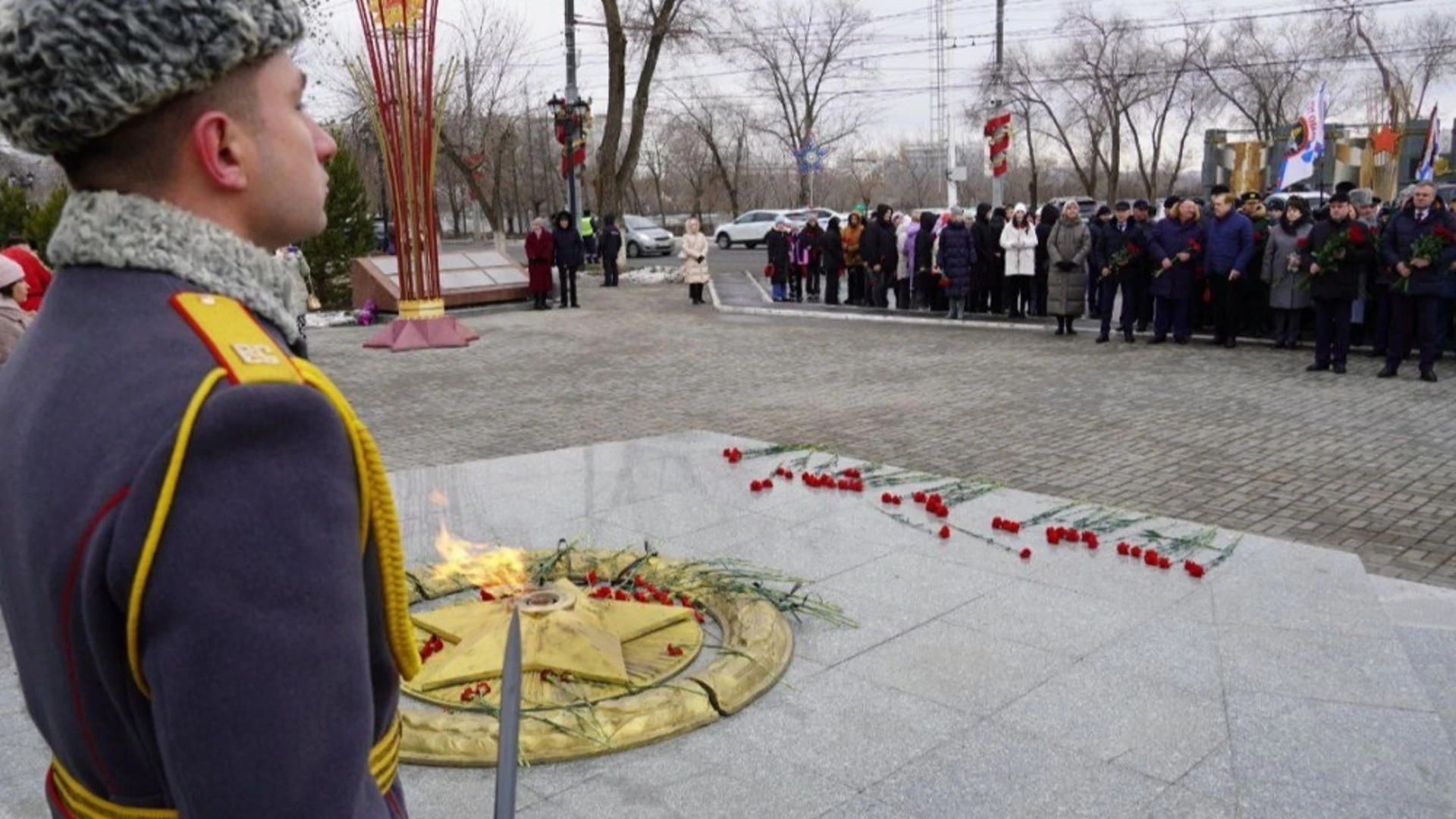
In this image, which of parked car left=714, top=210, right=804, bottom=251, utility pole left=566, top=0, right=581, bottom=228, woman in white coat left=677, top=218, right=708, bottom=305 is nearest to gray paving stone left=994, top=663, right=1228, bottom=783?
woman in white coat left=677, top=218, right=708, bottom=305

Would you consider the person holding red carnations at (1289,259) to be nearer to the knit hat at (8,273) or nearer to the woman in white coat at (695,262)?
the woman in white coat at (695,262)

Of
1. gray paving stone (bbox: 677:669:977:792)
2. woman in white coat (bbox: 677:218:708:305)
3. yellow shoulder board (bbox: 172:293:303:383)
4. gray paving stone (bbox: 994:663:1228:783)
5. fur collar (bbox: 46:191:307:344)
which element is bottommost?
gray paving stone (bbox: 994:663:1228:783)

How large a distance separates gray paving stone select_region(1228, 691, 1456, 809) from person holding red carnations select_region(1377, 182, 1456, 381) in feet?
26.9

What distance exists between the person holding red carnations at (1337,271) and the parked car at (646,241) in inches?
1031

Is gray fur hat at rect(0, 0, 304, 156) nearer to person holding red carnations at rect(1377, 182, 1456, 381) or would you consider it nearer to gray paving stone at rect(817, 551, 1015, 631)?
gray paving stone at rect(817, 551, 1015, 631)

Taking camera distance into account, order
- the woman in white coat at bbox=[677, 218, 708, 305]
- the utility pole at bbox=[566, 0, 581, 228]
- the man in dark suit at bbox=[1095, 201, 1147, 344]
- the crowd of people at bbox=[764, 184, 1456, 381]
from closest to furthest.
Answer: the crowd of people at bbox=[764, 184, 1456, 381] < the man in dark suit at bbox=[1095, 201, 1147, 344] < the woman in white coat at bbox=[677, 218, 708, 305] < the utility pole at bbox=[566, 0, 581, 228]

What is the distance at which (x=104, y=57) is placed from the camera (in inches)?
38.7

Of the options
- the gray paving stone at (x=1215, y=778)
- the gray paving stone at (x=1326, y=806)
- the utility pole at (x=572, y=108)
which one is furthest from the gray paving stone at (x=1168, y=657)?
the utility pole at (x=572, y=108)

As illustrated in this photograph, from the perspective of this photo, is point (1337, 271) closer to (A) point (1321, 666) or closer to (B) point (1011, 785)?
(A) point (1321, 666)

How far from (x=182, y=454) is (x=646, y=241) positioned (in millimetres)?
35276

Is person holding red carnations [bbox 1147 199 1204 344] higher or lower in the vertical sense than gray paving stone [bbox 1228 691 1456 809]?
higher

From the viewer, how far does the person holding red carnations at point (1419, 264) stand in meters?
10.0

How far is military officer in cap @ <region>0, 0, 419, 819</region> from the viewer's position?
36.2 inches

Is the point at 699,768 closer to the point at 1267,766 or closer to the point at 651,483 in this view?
the point at 1267,766
